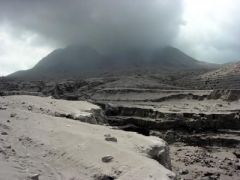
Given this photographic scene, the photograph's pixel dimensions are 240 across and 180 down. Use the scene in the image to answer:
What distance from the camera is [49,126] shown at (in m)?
19.4

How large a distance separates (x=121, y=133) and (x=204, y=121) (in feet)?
78.3

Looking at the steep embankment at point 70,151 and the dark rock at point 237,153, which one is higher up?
the steep embankment at point 70,151

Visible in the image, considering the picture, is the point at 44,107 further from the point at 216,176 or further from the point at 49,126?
the point at 216,176

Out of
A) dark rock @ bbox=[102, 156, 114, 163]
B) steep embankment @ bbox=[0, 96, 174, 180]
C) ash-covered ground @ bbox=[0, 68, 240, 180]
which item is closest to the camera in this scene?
steep embankment @ bbox=[0, 96, 174, 180]

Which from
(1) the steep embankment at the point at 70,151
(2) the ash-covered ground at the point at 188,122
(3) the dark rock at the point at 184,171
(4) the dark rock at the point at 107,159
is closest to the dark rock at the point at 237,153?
(2) the ash-covered ground at the point at 188,122

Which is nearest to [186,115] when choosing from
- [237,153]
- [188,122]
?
[188,122]

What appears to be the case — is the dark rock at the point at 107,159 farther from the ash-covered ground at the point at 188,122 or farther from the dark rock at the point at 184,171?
the dark rock at the point at 184,171

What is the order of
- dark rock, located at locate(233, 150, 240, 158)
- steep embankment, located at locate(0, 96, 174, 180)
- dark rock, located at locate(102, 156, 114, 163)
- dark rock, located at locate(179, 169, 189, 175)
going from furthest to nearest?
dark rock, located at locate(233, 150, 240, 158)
dark rock, located at locate(179, 169, 189, 175)
dark rock, located at locate(102, 156, 114, 163)
steep embankment, located at locate(0, 96, 174, 180)

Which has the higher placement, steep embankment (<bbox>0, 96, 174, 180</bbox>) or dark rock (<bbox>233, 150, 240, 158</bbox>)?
steep embankment (<bbox>0, 96, 174, 180</bbox>)

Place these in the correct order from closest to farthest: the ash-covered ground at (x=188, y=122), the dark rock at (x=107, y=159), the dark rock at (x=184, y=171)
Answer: the dark rock at (x=107, y=159)
the dark rock at (x=184, y=171)
the ash-covered ground at (x=188, y=122)

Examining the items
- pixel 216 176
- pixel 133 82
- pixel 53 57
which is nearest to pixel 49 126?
pixel 216 176

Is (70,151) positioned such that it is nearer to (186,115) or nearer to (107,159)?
(107,159)

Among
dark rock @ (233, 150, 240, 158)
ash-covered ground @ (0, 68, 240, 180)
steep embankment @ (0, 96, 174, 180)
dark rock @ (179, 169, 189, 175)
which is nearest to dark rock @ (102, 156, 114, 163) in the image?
steep embankment @ (0, 96, 174, 180)

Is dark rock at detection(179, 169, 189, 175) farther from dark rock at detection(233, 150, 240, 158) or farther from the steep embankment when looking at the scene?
the steep embankment
